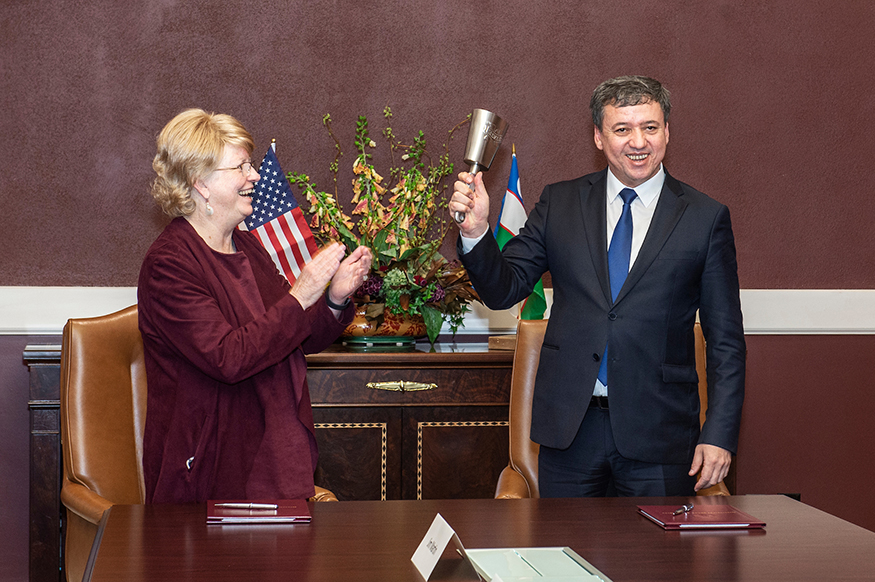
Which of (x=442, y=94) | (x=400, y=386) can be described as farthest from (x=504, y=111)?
(x=400, y=386)

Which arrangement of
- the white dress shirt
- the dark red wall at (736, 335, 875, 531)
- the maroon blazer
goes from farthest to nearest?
the dark red wall at (736, 335, 875, 531) < the white dress shirt < the maroon blazer

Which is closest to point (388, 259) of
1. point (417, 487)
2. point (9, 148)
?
point (417, 487)

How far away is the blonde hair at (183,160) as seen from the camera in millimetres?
2061

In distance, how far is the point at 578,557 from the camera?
1.31 m

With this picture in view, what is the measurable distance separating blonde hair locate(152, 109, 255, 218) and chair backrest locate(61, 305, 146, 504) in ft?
1.39

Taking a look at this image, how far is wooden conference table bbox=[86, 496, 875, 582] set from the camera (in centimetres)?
127

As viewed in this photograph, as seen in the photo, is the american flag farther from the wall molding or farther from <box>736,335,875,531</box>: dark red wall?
<box>736,335,875,531</box>: dark red wall

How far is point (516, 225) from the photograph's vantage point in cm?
337

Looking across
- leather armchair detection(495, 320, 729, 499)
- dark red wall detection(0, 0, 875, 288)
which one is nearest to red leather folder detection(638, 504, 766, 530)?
leather armchair detection(495, 320, 729, 499)

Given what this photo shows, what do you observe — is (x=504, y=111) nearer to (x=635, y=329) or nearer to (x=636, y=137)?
(x=636, y=137)

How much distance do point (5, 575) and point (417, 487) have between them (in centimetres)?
177

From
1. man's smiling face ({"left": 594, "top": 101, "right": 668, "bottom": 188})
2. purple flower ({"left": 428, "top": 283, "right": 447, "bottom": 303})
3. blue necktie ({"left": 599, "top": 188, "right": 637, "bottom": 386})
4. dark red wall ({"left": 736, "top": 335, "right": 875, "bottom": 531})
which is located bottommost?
dark red wall ({"left": 736, "top": 335, "right": 875, "bottom": 531})

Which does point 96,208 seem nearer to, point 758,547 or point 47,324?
point 47,324

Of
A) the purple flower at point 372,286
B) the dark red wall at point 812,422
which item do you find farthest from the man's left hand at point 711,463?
the dark red wall at point 812,422
